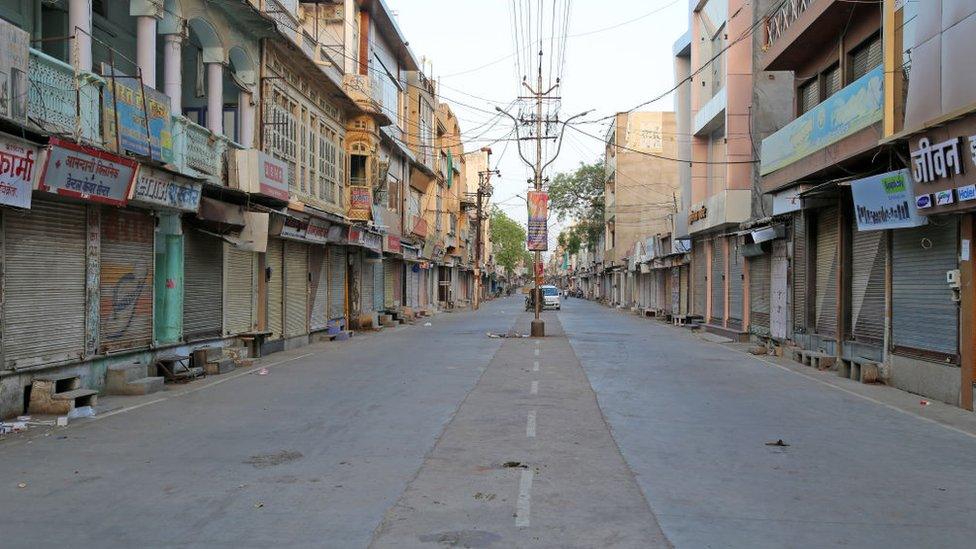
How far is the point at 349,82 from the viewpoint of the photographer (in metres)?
29.5

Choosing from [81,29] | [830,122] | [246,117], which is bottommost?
[830,122]

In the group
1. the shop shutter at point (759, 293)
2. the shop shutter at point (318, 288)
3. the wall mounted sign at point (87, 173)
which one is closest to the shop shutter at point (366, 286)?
the shop shutter at point (318, 288)

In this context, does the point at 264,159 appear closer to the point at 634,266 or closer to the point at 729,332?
the point at 729,332

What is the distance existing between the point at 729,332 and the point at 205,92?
20.3m

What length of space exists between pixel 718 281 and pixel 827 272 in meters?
12.7

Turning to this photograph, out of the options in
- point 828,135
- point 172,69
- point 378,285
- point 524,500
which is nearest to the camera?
point 524,500

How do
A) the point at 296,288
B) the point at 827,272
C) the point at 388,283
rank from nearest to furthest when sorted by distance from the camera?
the point at 827,272 → the point at 296,288 → the point at 388,283

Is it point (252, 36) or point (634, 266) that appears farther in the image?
point (634, 266)

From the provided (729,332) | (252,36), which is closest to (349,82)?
(252,36)

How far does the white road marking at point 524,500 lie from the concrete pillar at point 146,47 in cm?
1144

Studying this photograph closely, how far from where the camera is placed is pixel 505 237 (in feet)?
426

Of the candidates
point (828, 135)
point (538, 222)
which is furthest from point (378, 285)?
point (828, 135)

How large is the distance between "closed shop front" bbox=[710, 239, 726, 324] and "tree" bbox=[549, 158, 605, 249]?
139 feet

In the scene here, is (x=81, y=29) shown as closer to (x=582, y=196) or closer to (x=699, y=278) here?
(x=699, y=278)
